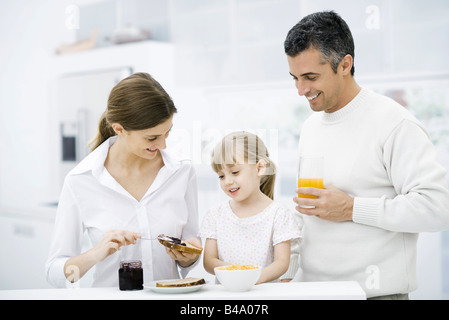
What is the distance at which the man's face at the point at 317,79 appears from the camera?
1.28 metres

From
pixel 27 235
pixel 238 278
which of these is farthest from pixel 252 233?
pixel 27 235

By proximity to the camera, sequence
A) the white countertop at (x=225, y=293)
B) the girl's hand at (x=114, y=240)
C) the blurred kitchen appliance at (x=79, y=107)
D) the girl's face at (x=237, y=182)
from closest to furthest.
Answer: the white countertop at (x=225, y=293) → the girl's hand at (x=114, y=240) → the girl's face at (x=237, y=182) → the blurred kitchen appliance at (x=79, y=107)

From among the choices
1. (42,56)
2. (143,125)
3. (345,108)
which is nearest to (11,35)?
(42,56)

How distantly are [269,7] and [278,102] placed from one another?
1.70ft

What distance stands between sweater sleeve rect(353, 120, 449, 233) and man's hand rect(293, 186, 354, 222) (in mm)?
20

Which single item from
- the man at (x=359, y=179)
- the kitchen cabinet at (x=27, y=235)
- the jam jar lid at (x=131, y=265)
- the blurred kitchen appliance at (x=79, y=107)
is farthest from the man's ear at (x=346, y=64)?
the blurred kitchen appliance at (x=79, y=107)

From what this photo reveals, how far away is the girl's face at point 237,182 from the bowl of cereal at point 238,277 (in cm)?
32

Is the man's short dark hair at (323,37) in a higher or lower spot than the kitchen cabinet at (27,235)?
higher

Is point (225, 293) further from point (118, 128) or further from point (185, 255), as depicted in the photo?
point (118, 128)

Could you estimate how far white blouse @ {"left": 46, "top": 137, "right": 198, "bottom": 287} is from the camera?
129 centimetres

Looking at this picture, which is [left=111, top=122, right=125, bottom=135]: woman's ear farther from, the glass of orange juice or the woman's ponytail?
the glass of orange juice

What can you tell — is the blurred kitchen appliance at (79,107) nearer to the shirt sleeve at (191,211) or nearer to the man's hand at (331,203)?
the shirt sleeve at (191,211)

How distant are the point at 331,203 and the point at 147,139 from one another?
464 millimetres

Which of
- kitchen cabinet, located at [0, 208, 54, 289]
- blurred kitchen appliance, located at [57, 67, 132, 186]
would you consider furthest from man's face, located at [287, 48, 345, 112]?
blurred kitchen appliance, located at [57, 67, 132, 186]
